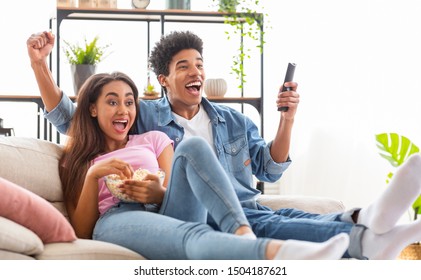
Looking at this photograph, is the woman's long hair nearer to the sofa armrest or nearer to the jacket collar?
the jacket collar

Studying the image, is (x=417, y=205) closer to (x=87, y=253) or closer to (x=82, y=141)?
(x=82, y=141)

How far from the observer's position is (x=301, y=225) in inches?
79.7

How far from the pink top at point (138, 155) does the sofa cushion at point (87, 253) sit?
1.21 feet

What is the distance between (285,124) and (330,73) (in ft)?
7.10

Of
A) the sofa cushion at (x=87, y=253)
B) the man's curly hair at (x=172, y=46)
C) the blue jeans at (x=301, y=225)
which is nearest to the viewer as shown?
the sofa cushion at (x=87, y=253)

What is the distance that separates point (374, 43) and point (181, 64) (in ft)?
6.57

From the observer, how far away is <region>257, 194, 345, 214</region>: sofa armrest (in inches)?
97.5

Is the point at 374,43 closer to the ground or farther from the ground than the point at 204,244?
farther from the ground

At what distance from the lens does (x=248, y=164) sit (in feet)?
8.21

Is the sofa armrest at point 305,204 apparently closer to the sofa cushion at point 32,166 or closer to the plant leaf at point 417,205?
the sofa cushion at point 32,166

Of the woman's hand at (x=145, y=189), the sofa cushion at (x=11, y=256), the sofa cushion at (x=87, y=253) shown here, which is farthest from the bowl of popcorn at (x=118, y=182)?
the sofa cushion at (x=11, y=256)

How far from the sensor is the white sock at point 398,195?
1.72 meters

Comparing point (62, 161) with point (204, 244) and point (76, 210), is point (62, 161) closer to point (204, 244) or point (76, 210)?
point (76, 210)
